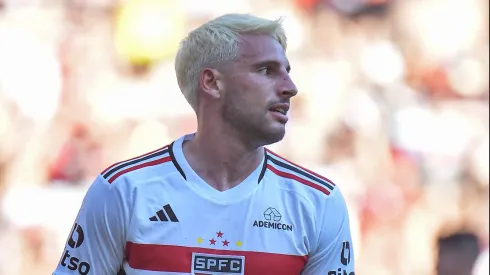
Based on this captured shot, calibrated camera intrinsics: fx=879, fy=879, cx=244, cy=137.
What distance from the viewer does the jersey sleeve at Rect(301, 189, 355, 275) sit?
2.60 metres

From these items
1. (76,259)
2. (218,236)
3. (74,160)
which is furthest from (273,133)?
(74,160)

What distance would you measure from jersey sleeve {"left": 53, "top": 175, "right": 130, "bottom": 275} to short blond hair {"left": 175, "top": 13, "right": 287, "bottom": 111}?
44 cm

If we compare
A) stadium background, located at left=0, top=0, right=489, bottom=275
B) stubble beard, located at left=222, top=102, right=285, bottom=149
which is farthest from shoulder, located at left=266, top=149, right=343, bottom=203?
stadium background, located at left=0, top=0, right=489, bottom=275

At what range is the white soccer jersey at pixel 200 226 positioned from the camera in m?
→ 2.51

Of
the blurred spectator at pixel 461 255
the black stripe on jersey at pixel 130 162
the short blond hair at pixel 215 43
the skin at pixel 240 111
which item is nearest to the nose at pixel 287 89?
the skin at pixel 240 111

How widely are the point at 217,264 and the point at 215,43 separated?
67 centimetres

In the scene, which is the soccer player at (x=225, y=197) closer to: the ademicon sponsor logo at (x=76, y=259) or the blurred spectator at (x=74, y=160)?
the ademicon sponsor logo at (x=76, y=259)

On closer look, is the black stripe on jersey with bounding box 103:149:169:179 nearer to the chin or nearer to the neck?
the neck

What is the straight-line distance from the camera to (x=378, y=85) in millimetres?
5465

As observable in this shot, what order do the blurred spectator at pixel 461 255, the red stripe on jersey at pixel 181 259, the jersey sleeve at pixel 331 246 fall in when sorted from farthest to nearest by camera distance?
the blurred spectator at pixel 461 255, the jersey sleeve at pixel 331 246, the red stripe on jersey at pixel 181 259

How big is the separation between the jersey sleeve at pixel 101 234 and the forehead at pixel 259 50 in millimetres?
540

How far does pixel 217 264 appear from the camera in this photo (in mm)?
2510

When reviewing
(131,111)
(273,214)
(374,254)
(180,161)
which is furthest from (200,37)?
(374,254)

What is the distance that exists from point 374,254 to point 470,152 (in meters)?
0.90
